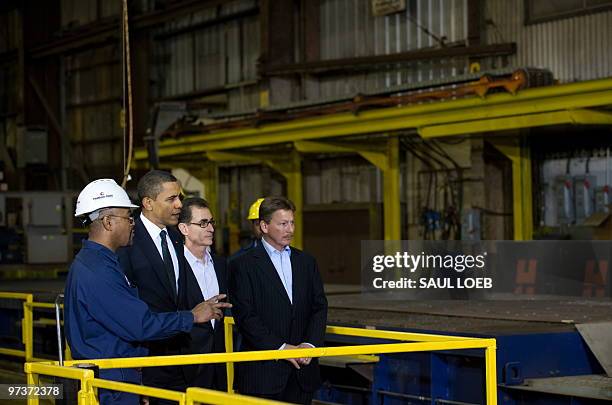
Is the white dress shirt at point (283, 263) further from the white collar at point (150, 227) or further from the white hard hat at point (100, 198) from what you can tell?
the white hard hat at point (100, 198)

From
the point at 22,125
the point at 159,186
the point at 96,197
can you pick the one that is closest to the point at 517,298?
the point at 159,186

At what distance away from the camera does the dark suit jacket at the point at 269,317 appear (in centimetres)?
611

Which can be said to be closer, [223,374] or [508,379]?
[223,374]

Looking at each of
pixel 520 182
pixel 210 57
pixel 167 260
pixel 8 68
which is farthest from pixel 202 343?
pixel 8 68

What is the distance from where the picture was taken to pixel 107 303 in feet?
16.4

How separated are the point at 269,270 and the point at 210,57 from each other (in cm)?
1807

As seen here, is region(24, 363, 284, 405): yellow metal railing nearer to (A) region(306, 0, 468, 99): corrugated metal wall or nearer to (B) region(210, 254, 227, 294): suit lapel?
(B) region(210, 254, 227, 294): suit lapel

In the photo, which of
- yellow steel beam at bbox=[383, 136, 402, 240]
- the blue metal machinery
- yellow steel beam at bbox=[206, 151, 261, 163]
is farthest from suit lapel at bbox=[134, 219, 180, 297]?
yellow steel beam at bbox=[206, 151, 261, 163]

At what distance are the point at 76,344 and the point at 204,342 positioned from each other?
1.00 m

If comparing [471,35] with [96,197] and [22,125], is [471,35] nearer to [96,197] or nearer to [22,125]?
[96,197]

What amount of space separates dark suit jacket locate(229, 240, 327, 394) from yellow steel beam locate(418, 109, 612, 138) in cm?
782

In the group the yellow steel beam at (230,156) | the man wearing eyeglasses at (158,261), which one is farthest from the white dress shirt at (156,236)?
the yellow steel beam at (230,156)

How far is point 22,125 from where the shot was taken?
93.6 ft

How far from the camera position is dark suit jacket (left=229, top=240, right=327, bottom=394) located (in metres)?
6.11
